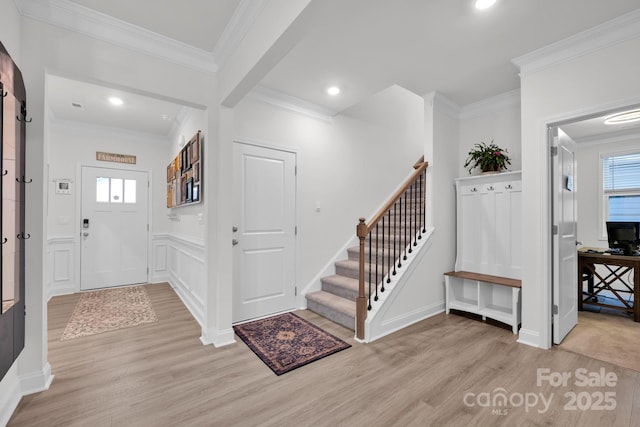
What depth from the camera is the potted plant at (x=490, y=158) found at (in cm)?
342

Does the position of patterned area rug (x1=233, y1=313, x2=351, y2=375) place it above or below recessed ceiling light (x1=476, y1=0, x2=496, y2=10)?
below

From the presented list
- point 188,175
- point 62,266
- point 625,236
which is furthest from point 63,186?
point 625,236

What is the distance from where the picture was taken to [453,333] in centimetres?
293

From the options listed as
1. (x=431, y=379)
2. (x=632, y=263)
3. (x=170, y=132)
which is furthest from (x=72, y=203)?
(x=632, y=263)

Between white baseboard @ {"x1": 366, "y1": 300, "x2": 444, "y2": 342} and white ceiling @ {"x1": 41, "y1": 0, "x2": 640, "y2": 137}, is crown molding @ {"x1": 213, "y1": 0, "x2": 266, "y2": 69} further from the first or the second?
white baseboard @ {"x1": 366, "y1": 300, "x2": 444, "y2": 342}

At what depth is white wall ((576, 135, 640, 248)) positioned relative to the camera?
15.0 ft

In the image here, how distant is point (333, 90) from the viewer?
11.0ft

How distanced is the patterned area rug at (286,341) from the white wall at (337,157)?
2.21 ft

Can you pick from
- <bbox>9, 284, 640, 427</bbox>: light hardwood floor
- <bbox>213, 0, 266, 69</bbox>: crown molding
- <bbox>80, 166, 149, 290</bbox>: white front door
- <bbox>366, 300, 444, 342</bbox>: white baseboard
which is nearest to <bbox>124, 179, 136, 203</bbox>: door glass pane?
<bbox>80, 166, 149, 290</bbox>: white front door

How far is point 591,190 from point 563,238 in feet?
9.70

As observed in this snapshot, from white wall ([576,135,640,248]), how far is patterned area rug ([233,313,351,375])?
15.5 feet

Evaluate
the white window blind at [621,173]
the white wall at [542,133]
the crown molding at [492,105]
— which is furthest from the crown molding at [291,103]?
the white window blind at [621,173]

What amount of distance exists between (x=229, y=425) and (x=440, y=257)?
2.87 metres

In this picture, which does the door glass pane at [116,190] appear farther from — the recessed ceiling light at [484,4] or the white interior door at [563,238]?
the white interior door at [563,238]
